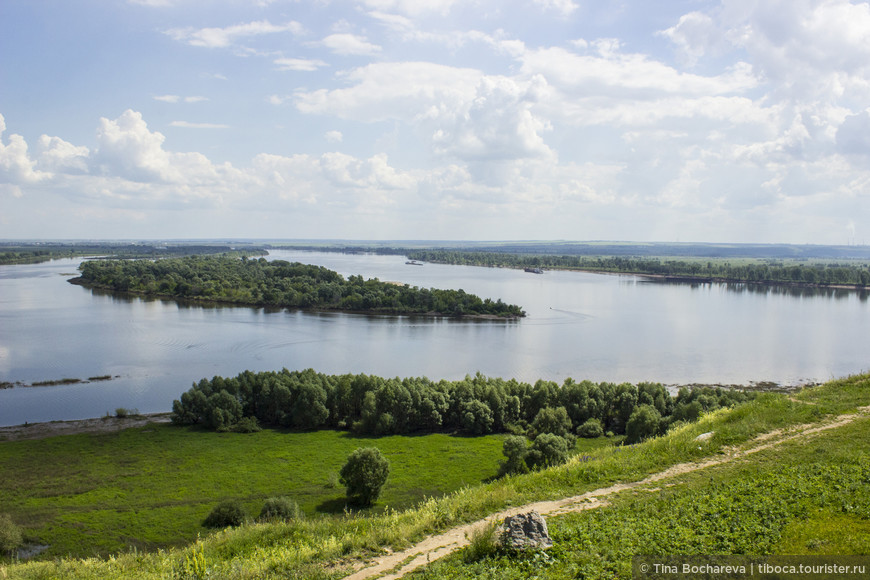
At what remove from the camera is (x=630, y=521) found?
613 cm

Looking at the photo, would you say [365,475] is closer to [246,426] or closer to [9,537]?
[9,537]

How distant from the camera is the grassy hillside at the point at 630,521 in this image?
17.7 ft

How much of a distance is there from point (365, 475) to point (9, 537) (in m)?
9.10

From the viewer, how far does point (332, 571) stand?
19.6 ft

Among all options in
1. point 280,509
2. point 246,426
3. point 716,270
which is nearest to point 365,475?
point 280,509

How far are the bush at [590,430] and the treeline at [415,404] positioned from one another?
0.14ft

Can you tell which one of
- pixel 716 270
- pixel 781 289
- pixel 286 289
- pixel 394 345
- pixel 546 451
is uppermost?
pixel 716 270

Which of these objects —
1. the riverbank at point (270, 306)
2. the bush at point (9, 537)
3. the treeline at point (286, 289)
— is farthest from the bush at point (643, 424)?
the treeline at point (286, 289)

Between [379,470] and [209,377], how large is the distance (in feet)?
63.2

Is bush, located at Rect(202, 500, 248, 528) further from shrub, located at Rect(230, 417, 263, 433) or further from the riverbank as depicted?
the riverbank

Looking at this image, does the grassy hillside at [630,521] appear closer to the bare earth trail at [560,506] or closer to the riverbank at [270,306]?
the bare earth trail at [560,506]

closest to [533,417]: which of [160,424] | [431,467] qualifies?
[431,467]

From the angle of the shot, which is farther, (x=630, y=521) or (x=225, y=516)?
(x=225, y=516)

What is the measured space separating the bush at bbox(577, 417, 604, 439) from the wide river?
768 centimetres
